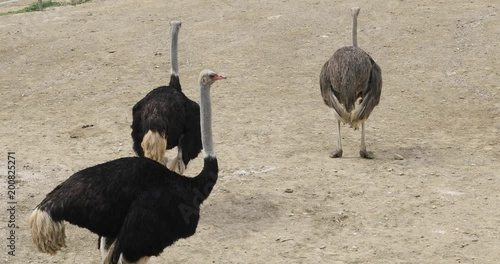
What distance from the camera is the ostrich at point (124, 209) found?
6594mm

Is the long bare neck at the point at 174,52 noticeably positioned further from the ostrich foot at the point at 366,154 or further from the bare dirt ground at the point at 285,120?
the ostrich foot at the point at 366,154

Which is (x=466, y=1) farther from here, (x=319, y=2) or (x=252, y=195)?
(x=252, y=195)

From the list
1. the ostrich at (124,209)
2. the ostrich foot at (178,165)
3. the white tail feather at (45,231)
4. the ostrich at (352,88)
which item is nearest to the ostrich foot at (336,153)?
the ostrich at (352,88)

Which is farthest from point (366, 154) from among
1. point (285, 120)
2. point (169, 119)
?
point (169, 119)

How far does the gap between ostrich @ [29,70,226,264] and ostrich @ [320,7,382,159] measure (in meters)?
3.65

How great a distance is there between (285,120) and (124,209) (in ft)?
17.7

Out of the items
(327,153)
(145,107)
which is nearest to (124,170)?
(145,107)

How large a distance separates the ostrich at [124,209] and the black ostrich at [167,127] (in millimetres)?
1399

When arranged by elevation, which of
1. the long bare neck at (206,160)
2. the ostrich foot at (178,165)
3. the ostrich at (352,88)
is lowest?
the ostrich foot at (178,165)

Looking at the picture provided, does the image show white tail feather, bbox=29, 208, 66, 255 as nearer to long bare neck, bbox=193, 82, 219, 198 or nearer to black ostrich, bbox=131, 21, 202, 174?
long bare neck, bbox=193, 82, 219, 198

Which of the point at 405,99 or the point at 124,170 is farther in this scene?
the point at 405,99

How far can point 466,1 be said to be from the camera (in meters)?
17.7

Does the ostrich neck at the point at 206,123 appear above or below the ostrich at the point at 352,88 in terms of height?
above

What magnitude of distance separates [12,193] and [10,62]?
6.55m
